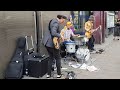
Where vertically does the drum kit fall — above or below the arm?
below

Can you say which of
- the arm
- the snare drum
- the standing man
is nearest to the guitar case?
the standing man

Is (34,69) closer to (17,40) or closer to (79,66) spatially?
(17,40)

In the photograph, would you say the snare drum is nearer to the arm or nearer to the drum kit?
the drum kit

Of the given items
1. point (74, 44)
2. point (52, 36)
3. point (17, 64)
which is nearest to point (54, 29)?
point (52, 36)

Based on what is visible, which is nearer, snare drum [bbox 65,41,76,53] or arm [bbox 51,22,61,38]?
arm [bbox 51,22,61,38]

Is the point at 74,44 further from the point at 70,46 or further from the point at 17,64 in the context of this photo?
the point at 17,64

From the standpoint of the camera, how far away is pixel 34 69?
19.9 ft

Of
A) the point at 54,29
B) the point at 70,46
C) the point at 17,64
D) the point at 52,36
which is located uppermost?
the point at 54,29

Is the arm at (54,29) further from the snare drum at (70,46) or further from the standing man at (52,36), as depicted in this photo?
the snare drum at (70,46)

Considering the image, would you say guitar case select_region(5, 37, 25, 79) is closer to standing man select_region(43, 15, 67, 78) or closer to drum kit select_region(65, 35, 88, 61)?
standing man select_region(43, 15, 67, 78)

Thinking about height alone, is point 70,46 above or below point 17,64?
above

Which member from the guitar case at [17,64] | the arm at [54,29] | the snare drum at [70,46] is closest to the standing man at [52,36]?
the arm at [54,29]

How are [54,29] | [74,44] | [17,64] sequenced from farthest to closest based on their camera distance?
[74,44] < [17,64] < [54,29]
